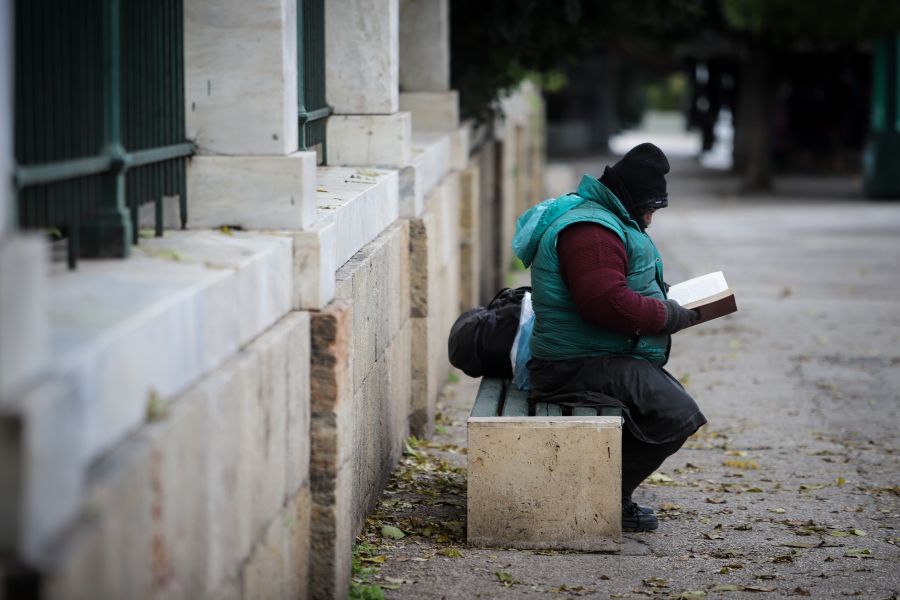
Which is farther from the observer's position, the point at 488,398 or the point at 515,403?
the point at 488,398

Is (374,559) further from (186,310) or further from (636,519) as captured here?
(186,310)

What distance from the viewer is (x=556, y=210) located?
5309mm

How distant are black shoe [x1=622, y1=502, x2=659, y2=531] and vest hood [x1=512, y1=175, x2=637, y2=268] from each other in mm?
1087

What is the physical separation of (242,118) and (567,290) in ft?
5.03

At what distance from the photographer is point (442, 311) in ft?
26.6

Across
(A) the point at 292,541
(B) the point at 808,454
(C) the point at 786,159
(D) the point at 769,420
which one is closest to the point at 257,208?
(A) the point at 292,541

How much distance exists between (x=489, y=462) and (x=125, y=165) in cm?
205

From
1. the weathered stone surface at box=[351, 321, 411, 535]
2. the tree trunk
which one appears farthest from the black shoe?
the tree trunk

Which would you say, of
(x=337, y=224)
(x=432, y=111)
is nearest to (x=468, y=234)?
(x=432, y=111)

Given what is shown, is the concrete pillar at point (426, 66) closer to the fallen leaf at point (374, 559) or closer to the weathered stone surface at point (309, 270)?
the fallen leaf at point (374, 559)

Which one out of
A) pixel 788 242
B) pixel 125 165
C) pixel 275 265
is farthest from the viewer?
pixel 788 242

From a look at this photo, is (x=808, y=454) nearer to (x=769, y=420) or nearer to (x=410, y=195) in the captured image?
(x=769, y=420)

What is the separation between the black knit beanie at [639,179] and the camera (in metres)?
5.34

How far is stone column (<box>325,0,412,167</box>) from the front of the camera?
22.3 ft
